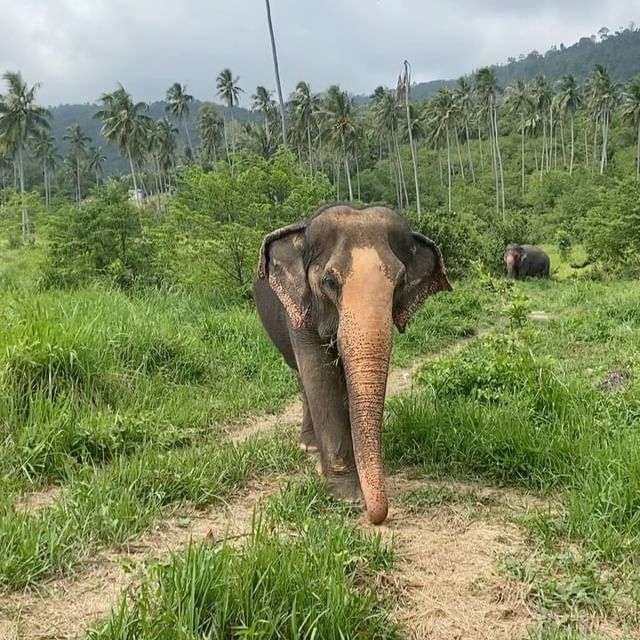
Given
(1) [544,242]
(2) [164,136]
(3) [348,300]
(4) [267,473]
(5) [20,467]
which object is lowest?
(1) [544,242]

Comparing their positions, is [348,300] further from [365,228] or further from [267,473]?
[267,473]

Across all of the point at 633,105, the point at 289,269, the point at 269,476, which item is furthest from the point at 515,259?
the point at 633,105

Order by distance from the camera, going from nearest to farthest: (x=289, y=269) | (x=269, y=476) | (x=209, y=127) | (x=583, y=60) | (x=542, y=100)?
(x=289, y=269)
(x=269, y=476)
(x=542, y=100)
(x=209, y=127)
(x=583, y=60)

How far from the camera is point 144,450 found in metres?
4.93

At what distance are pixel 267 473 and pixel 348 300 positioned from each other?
1.69m

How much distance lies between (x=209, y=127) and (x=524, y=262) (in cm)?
5231

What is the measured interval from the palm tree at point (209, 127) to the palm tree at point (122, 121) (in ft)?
35.6

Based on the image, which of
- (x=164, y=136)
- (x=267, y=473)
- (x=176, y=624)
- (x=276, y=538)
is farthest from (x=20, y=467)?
(x=164, y=136)

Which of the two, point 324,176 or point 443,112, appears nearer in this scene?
point 324,176

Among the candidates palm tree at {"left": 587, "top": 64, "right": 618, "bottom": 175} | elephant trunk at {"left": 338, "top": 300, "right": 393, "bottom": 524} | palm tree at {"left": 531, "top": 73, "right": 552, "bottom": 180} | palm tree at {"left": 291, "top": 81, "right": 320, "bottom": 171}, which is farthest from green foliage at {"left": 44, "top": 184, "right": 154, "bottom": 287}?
palm tree at {"left": 531, "top": 73, "right": 552, "bottom": 180}

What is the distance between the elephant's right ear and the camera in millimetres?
4129

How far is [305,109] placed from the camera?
52.3 meters

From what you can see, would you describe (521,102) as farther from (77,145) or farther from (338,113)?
(77,145)

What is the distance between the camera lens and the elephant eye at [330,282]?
3728 mm
